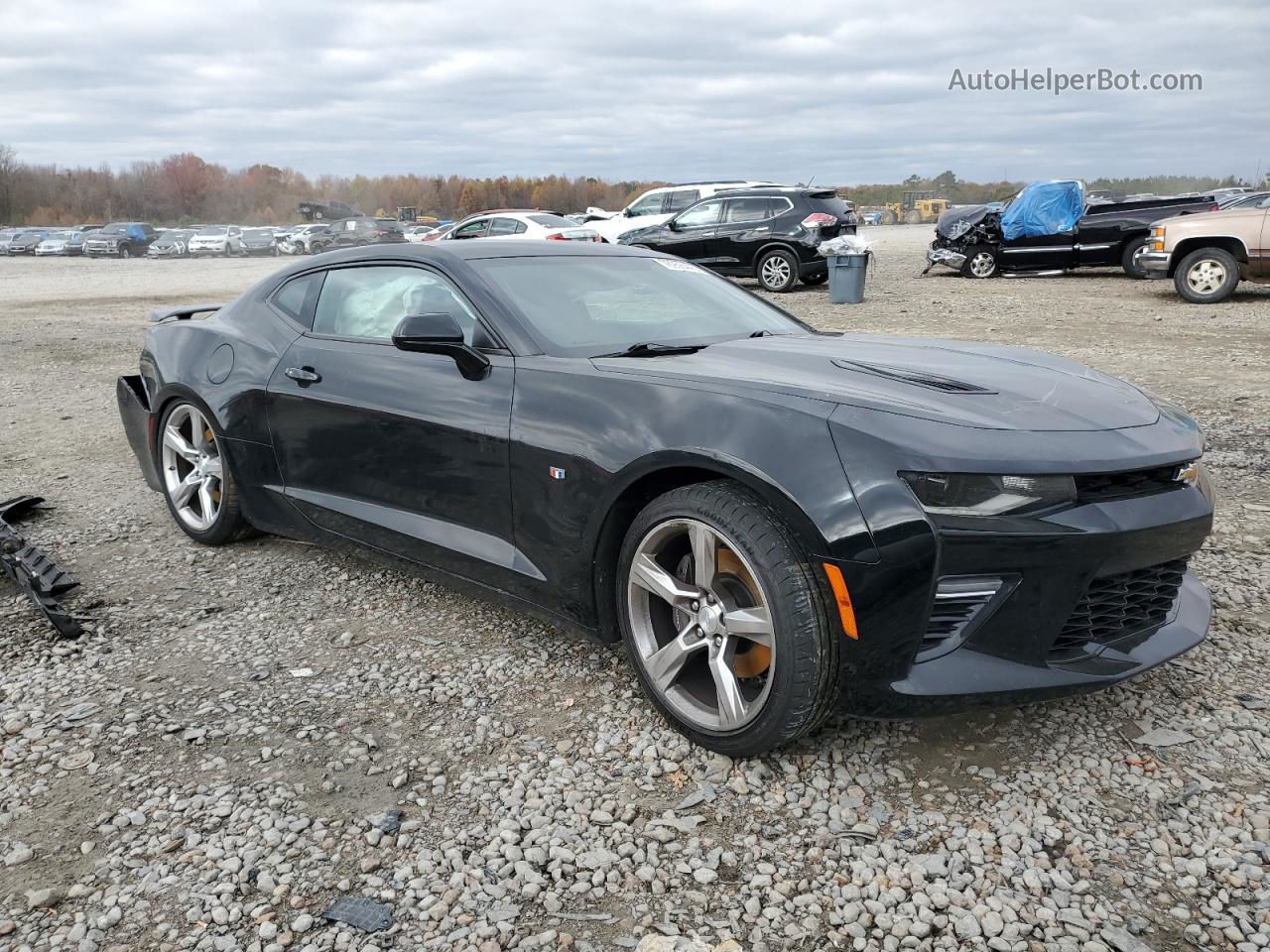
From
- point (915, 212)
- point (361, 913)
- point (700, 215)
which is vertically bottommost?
point (361, 913)

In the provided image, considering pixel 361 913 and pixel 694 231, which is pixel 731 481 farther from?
pixel 694 231

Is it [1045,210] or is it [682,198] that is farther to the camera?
[682,198]

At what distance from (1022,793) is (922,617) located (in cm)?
58

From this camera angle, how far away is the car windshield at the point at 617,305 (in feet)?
11.2

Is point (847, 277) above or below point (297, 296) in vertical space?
Answer: below

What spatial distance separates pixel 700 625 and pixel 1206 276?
1320 centimetres

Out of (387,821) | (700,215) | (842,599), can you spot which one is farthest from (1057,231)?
(387,821)

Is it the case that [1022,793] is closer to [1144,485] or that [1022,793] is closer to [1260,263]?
[1144,485]

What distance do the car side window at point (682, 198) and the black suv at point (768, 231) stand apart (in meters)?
4.81

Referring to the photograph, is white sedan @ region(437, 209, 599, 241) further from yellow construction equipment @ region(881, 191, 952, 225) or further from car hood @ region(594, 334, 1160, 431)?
yellow construction equipment @ region(881, 191, 952, 225)

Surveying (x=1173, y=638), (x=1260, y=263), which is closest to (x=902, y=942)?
(x=1173, y=638)

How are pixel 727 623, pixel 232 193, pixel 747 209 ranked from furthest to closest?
pixel 232 193, pixel 747 209, pixel 727 623

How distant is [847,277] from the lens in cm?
1470

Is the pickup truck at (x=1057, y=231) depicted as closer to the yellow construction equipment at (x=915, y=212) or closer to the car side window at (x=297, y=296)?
the car side window at (x=297, y=296)
